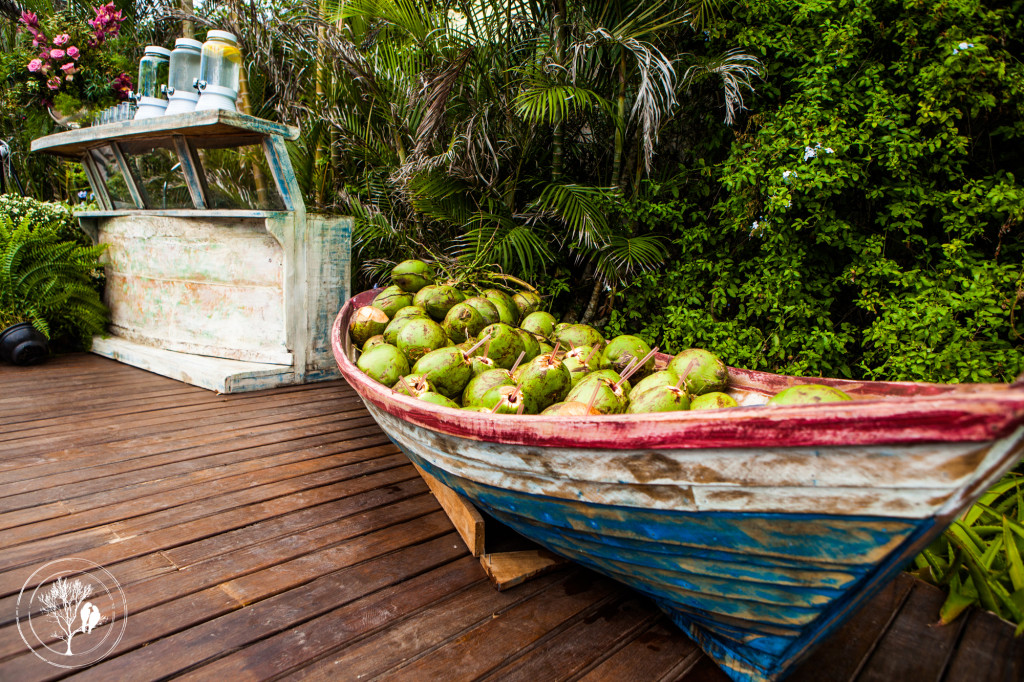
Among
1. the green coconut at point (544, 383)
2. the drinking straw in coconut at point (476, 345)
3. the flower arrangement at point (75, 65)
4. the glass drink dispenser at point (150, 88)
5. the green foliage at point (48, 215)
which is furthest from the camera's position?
the flower arrangement at point (75, 65)

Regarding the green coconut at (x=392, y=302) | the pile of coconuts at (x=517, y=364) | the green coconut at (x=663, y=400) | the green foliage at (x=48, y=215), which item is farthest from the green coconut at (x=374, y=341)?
the green foliage at (x=48, y=215)

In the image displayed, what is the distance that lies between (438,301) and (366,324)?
420mm

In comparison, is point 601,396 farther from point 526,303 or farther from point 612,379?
point 526,303

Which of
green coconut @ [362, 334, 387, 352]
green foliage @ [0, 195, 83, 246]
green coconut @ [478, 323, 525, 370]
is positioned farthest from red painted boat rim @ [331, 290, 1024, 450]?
green foliage @ [0, 195, 83, 246]

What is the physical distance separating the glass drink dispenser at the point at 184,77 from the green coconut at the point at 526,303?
2730 mm

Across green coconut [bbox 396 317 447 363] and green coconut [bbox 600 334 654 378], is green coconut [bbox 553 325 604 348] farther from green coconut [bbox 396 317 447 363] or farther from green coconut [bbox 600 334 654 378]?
green coconut [bbox 396 317 447 363]

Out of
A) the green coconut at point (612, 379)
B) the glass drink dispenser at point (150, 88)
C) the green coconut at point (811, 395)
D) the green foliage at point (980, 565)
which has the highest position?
the glass drink dispenser at point (150, 88)

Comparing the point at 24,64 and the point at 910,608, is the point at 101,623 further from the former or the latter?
the point at 24,64

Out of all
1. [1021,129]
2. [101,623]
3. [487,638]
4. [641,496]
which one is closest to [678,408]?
[641,496]

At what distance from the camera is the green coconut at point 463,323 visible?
2.78 m

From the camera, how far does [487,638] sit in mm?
1701

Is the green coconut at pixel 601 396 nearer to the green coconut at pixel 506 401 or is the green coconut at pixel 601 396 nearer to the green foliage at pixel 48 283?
the green coconut at pixel 506 401

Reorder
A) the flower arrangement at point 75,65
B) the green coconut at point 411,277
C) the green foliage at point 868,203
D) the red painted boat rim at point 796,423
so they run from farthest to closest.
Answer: the flower arrangement at point 75,65 → the green coconut at point 411,277 → the green foliage at point 868,203 → the red painted boat rim at point 796,423

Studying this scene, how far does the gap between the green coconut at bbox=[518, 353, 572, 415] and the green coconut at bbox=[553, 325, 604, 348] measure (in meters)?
0.63
